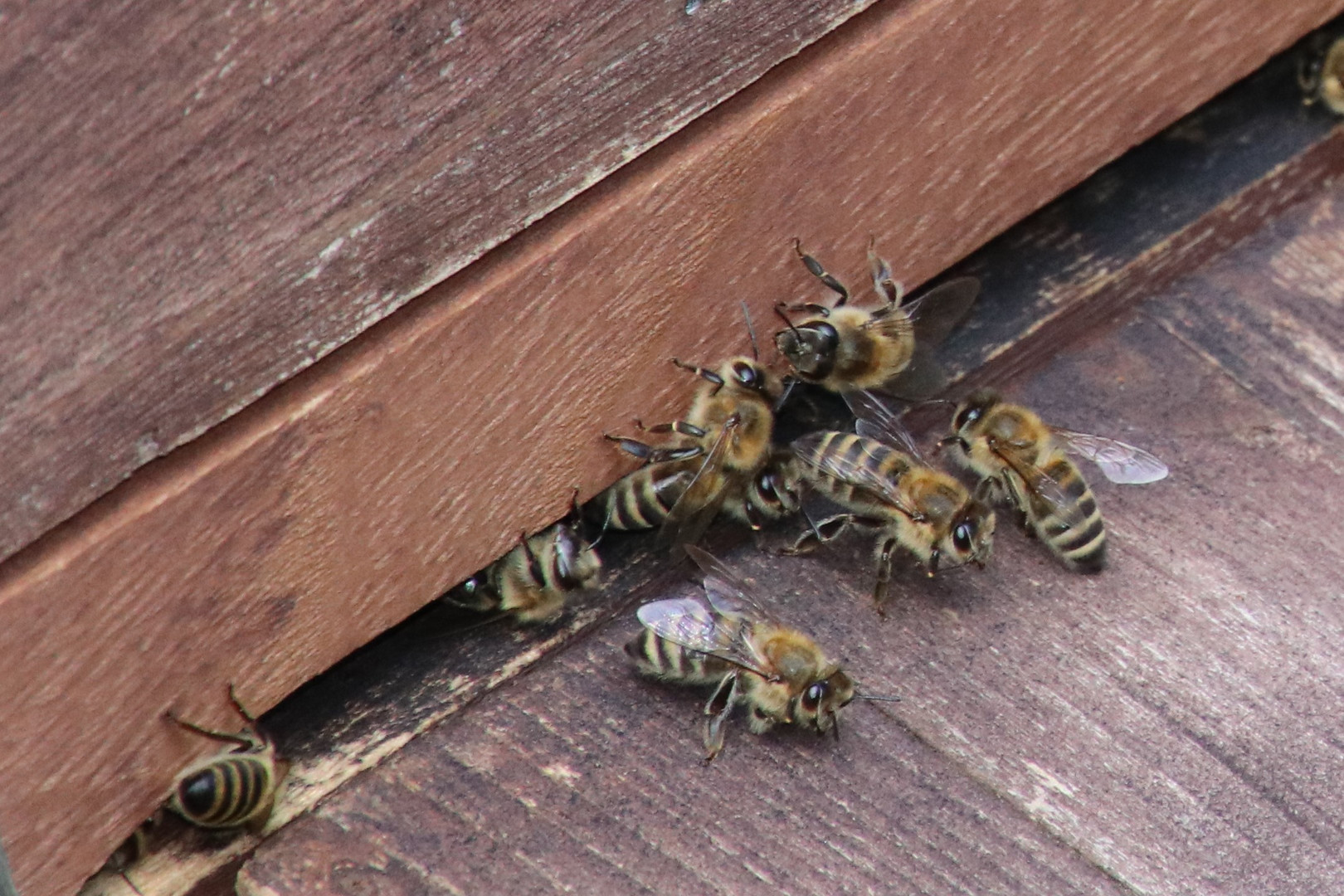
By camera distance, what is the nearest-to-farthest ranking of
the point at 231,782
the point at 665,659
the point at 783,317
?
the point at 231,782 < the point at 665,659 < the point at 783,317

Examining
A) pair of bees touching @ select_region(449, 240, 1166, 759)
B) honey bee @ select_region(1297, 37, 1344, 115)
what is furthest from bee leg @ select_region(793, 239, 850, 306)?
honey bee @ select_region(1297, 37, 1344, 115)

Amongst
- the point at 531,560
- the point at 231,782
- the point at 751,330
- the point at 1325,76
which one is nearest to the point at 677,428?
the point at 751,330

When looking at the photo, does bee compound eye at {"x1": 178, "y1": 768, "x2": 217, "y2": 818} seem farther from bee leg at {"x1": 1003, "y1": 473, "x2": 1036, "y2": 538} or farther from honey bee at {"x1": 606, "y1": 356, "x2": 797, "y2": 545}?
bee leg at {"x1": 1003, "y1": 473, "x2": 1036, "y2": 538}

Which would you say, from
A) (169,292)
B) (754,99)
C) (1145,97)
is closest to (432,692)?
(169,292)

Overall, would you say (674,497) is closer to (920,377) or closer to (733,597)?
(733,597)

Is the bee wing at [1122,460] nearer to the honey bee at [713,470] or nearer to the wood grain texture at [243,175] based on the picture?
the honey bee at [713,470]

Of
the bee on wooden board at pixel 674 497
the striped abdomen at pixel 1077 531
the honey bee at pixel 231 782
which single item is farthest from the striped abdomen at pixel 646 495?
the honey bee at pixel 231 782
